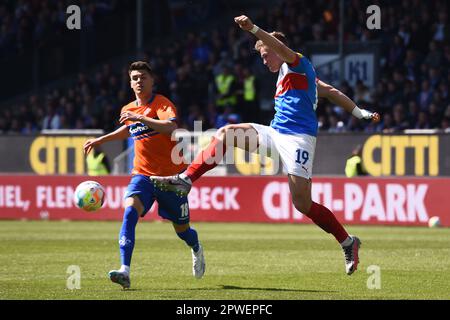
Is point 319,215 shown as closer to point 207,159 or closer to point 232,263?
point 207,159

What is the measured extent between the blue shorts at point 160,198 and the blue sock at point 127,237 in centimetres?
25

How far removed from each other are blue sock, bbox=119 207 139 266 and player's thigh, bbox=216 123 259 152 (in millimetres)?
1249

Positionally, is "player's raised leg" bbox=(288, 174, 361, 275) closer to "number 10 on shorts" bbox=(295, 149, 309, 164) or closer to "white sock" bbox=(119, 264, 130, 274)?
"number 10 on shorts" bbox=(295, 149, 309, 164)

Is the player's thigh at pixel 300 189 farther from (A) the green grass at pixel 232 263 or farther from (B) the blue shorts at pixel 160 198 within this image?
(B) the blue shorts at pixel 160 198

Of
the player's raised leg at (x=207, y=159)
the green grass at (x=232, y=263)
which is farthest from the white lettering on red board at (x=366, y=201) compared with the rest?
the player's raised leg at (x=207, y=159)

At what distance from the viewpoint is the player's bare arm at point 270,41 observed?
10.8 metres

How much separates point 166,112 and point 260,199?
42.3ft

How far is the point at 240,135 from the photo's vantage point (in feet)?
37.7

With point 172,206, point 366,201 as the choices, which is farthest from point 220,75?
point 172,206

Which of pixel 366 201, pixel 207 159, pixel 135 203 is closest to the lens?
pixel 207 159

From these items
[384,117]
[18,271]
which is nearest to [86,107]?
[384,117]

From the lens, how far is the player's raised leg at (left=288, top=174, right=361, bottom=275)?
11.7 meters

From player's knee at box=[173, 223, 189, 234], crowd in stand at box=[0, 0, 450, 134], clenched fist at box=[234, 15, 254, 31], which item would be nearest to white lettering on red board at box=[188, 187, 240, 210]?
crowd in stand at box=[0, 0, 450, 134]

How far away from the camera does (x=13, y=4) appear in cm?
3600
